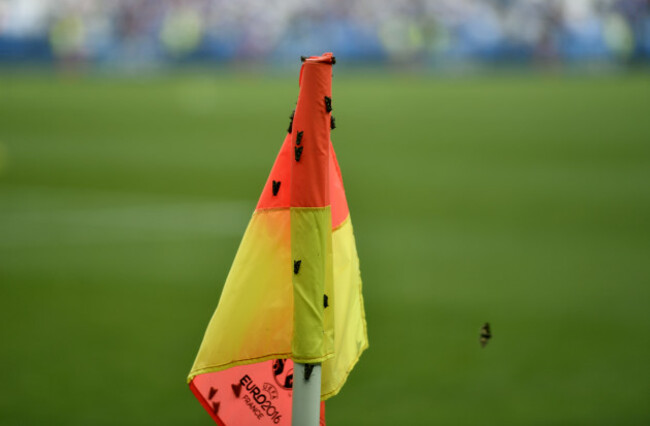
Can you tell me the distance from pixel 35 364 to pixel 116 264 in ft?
7.48

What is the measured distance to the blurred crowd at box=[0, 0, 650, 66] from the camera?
33.7 meters

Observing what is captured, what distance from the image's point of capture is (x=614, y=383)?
4871mm

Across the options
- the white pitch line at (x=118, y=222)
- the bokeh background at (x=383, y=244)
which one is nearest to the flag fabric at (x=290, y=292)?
the bokeh background at (x=383, y=244)

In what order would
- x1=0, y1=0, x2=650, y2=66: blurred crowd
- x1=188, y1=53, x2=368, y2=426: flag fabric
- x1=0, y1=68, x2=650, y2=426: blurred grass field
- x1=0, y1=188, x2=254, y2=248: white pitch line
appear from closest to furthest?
x1=188, y1=53, x2=368, y2=426: flag fabric, x1=0, y1=68, x2=650, y2=426: blurred grass field, x1=0, y1=188, x2=254, y2=248: white pitch line, x1=0, y1=0, x2=650, y2=66: blurred crowd

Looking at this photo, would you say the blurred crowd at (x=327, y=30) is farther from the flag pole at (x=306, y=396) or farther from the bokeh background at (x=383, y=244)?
the flag pole at (x=306, y=396)

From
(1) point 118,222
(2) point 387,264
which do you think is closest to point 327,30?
(1) point 118,222

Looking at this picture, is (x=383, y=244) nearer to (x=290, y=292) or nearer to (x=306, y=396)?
(x=290, y=292)

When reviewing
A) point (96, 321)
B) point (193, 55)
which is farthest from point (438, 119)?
point (193, 55)

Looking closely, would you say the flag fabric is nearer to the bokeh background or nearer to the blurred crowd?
the bokeh background

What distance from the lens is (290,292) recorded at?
2971 millimetres

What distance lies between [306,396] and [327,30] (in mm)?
34732

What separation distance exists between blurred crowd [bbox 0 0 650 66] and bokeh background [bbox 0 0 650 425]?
29.8 ft

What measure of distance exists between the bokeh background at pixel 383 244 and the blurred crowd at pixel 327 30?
908cm

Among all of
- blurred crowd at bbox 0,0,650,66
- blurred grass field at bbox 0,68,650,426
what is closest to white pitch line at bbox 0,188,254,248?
blurred grass field at bbox 0,68,650,426
